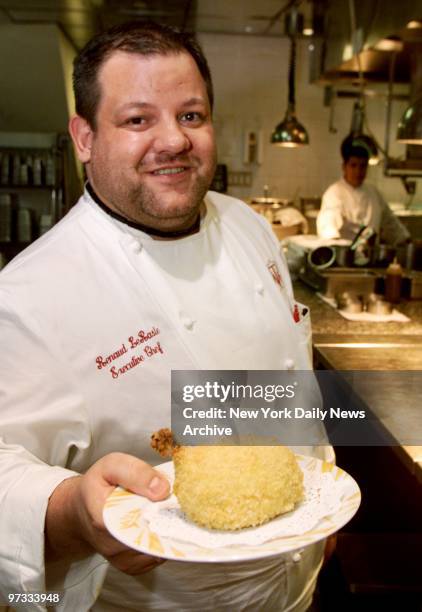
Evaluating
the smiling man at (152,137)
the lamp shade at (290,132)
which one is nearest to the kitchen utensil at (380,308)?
the smiling man at (152,137)

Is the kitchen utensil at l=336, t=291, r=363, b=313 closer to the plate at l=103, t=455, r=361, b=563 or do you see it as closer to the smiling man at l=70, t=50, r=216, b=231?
the smiling man at l=70, t=50, r=216, b=231

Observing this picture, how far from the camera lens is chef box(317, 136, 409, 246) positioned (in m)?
4.58

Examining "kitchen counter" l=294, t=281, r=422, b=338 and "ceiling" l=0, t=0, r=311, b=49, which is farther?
"ceiling" l=0, t=0, r=311, b=49

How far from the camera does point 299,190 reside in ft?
22.9

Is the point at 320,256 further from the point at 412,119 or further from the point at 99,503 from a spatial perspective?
the point at 99,503

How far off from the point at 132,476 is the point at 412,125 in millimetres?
2283

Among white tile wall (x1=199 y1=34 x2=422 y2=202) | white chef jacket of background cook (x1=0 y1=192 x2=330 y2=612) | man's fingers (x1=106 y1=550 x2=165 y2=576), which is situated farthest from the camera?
white tile wall (x1=199 y1=34 x2=422 y2=202)

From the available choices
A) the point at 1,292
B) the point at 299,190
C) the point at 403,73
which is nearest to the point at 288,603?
the point at 1,292

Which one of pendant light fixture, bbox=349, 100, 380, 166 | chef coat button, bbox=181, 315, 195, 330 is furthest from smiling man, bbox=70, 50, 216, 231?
pendant light fixture, bbox=349, 100, 380, 166

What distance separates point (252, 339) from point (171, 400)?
0.25 metres

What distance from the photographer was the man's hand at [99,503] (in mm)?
825

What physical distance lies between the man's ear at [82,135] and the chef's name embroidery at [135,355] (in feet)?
1.34

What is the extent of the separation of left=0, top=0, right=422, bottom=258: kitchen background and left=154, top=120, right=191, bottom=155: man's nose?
3.97m

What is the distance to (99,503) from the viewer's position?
2.68 ft
